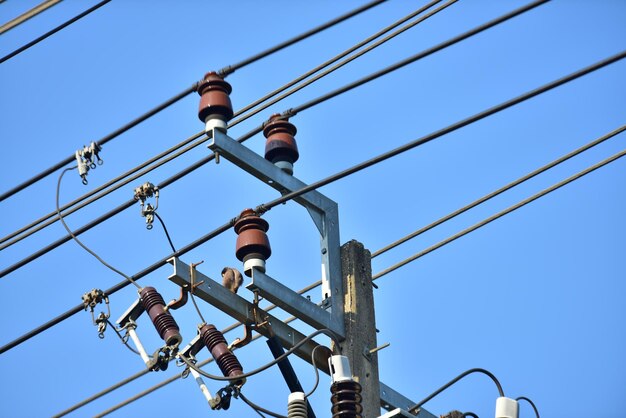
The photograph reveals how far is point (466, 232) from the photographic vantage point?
1151 cm

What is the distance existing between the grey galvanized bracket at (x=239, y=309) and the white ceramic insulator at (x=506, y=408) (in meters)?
1.31

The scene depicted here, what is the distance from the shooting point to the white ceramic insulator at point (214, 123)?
1002cm

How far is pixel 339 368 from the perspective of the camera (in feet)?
29.8

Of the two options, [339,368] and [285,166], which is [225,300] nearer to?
[339,368]

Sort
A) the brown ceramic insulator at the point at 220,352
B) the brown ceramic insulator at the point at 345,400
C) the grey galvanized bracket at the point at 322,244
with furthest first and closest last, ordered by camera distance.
Result: 1. the grey galvanized bracket at the point at 322,244
2. the brown ceramic insulator at the point at 220,352
3. the brown ceramic insulator at the point at 345,400

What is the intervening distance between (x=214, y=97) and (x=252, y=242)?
48.1 inches

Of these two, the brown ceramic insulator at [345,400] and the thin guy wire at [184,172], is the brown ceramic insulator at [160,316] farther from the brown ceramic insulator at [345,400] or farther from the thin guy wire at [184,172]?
the brown ceramic insulator at [345,400]

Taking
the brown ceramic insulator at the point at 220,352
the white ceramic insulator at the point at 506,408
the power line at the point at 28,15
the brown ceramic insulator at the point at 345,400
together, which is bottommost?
the white ceramic insulator at the point at 506,408

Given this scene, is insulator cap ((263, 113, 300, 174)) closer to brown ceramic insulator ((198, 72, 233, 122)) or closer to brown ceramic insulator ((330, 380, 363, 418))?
brown ceramic insulator ((198, 72, 233, 122))

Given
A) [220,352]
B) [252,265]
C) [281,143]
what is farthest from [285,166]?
[220,352]

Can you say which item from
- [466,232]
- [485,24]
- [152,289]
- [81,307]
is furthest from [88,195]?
[485,24]

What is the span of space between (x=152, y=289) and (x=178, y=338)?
1.58 ft

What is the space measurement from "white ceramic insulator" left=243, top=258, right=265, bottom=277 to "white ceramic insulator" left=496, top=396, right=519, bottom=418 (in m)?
1.97

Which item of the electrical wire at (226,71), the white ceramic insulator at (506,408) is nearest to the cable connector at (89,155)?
the electrical wire at (226,71)
